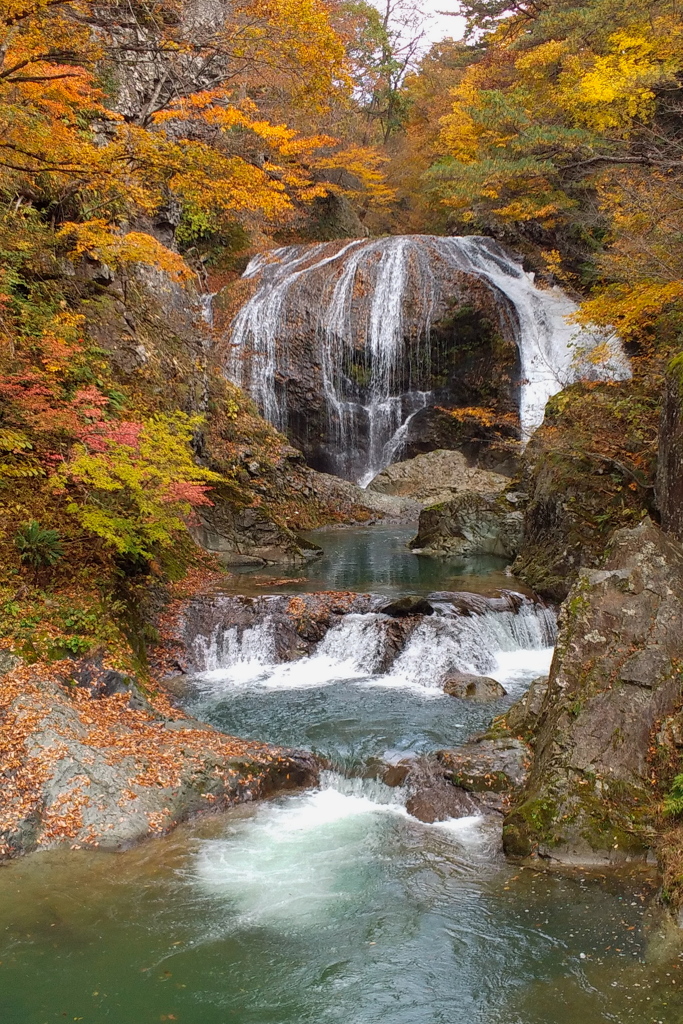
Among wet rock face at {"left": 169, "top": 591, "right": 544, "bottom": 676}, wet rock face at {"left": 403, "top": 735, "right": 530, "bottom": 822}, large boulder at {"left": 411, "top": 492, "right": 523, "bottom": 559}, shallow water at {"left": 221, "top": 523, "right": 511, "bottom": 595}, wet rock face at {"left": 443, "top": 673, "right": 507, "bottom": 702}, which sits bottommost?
wet rock face at {"left": 403, "top": 735, "right": 530, "bottom": 822}

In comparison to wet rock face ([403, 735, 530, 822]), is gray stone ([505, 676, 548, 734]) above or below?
above

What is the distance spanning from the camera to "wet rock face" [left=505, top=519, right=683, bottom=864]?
17.0 ft

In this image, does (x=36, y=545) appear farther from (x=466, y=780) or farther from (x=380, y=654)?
(x=466, y=780)

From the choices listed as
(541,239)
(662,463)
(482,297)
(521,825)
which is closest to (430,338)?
(482,297)

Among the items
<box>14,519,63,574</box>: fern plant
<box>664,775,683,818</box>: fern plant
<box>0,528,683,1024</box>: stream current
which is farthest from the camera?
<box>14,519,63,574</box>: fern plant

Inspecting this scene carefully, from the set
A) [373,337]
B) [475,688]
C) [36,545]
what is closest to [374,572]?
[475,688]

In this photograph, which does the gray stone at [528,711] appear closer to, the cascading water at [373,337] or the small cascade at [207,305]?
the cascading water at [373,337]

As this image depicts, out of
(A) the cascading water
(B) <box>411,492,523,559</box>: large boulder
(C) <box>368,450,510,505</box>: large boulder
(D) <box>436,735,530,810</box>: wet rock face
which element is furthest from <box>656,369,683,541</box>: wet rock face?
(A) the cascading water

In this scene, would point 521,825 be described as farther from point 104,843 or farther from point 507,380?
point 507,380

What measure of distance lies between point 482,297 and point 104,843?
1952 centimetres

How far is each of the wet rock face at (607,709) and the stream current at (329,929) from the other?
322 millimetres

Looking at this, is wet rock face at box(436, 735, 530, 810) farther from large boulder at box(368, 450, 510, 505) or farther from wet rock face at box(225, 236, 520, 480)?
wet rock face at box(225, 236, 520, 480)

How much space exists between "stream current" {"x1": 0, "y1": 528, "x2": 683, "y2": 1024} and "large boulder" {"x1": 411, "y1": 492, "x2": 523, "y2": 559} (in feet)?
27.7

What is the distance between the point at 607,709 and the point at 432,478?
1438 cm
